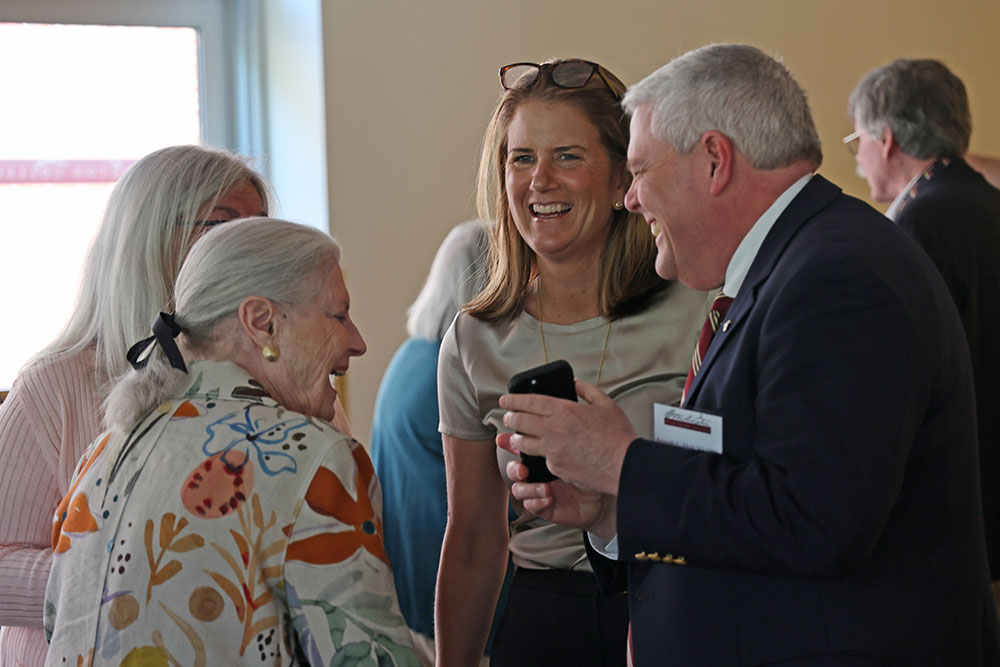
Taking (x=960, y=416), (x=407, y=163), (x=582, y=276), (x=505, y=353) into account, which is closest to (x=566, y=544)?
(x=505, y=353)

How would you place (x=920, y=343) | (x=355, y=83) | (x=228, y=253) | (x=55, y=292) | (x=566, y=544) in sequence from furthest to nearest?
(x=55, y=292), (x=355, y=83), (x=566, y=544), (x=228, y=253), (x=920, y=343)

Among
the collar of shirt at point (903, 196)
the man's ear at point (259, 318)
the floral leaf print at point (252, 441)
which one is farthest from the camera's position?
the collar of shirt at point (903, 196)

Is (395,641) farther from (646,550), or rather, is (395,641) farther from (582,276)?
(582,276)

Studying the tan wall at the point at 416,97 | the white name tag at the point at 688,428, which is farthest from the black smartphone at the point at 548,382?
the tan wall at the point at 416,97

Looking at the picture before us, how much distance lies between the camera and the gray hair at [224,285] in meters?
1.36

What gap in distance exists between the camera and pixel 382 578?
1.28 meters

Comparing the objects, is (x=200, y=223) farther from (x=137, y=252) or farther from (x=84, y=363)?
(x=84, y=363)

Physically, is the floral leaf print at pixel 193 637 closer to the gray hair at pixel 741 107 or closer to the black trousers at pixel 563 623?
the black trousers at pixel 563 623

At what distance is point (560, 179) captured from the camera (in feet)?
6.19

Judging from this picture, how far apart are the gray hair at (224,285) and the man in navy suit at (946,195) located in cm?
190

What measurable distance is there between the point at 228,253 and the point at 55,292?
2.61 meters

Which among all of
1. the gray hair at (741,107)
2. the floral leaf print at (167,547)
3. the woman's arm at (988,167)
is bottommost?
the floral leaf print at (167,547)

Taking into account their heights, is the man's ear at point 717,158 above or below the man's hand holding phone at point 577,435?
above

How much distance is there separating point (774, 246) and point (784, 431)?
265 millimetres
